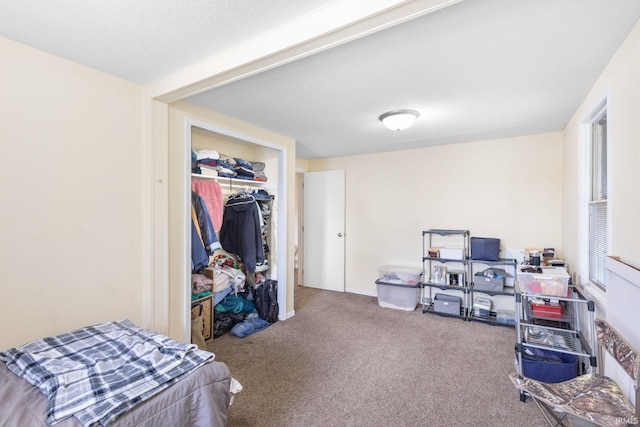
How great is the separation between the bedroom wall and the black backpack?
1.41 metres

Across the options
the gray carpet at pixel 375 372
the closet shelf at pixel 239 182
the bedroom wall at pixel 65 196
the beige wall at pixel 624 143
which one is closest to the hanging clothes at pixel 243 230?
the closet shelf at pixel 239 182

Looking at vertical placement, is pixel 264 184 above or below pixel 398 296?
above

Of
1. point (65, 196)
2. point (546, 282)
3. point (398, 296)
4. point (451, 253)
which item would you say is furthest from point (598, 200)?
point (65, 196)

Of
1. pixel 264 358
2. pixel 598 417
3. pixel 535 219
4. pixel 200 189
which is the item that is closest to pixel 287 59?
pixel 200 189

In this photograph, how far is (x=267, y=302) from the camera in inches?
136

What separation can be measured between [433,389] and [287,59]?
8.05 ft

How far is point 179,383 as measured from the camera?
138 cm

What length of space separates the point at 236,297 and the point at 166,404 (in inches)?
87.0

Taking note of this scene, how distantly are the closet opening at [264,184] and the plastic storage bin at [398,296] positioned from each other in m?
1.42

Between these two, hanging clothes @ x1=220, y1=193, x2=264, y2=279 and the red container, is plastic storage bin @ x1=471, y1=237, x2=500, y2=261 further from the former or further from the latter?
hanging clothes @ x1=220, y1=193, x2=264, y2=279

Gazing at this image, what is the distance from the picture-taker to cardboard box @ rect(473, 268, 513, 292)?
11.6 feet

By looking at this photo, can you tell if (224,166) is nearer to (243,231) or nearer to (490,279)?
(243,231)

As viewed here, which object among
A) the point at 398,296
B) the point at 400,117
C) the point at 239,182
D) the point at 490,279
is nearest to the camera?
the point at 400,117

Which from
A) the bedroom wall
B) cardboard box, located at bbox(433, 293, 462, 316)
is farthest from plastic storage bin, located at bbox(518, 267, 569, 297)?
the bedroom wall
